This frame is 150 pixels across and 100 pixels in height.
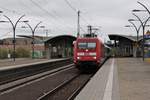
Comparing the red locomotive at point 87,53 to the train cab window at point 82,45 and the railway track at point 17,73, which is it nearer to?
the train cab window at point 82,45

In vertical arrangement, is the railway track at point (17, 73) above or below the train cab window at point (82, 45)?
below

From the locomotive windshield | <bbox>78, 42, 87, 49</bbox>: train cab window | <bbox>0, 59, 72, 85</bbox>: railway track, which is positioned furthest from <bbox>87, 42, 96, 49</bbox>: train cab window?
<bbox>0, 59, 72, 85</bbox>: railway track

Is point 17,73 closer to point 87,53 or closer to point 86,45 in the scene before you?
point 87,53

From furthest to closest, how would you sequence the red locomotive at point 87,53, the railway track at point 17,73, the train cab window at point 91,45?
the train cab window at point 91,45 < the red locomotive at point 87,53 < the railway track at point 17,73

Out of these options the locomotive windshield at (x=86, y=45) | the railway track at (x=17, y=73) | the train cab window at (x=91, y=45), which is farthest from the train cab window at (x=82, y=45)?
the railway track at (x=17, y=73)

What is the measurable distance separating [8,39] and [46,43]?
2873 inches

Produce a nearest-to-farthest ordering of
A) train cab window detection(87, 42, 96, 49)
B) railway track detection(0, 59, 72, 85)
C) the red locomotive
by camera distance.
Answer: railway track detection(0, 59, 72, 85), the red locomotive, train cab window detection(87, 42, 96, 49)

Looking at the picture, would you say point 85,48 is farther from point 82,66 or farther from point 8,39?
point 8,39

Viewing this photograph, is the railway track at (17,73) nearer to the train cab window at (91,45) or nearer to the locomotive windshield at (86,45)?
the locomotive windshield at (86,45)

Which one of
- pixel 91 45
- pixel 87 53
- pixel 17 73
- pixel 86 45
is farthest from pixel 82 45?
pixel 17 73

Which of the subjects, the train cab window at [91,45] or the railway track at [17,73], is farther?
the train cab window at [91,45]

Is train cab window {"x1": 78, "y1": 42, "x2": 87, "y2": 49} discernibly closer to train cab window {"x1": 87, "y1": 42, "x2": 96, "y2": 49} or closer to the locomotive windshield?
the locomotive windshield

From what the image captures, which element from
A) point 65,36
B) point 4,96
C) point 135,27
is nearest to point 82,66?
point 4,96

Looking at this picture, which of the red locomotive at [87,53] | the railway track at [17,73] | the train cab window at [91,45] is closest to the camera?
the railway track at [17,73]
